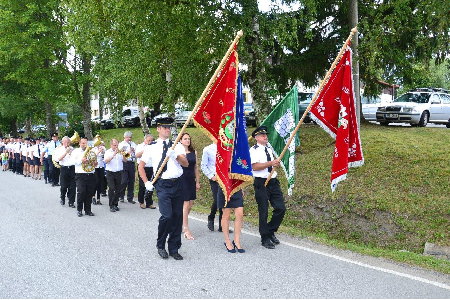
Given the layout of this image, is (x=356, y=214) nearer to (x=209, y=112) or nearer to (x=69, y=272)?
(x=209, y=112)

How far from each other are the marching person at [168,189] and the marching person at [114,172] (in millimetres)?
4618

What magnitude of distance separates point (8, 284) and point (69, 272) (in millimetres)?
725

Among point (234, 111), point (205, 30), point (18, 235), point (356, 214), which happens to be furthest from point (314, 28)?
point (18, 235)

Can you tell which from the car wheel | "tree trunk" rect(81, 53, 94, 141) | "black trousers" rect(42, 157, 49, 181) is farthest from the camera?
"tree trunk" rect(81, 53, 94, 141)

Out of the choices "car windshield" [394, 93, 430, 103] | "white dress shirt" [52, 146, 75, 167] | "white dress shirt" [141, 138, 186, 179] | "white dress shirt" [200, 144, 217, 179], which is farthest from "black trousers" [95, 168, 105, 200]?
"car windshield" [394, 93, 430, 103]

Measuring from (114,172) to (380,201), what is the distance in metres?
6.44

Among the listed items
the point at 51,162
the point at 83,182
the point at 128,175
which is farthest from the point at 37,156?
the point at 83,182

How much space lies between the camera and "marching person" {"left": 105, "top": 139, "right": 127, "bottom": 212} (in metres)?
11.0

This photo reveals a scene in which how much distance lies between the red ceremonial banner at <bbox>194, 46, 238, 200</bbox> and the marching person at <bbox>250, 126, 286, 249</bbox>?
66 cm

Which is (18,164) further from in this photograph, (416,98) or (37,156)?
(416,98)

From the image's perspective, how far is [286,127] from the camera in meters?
7.61

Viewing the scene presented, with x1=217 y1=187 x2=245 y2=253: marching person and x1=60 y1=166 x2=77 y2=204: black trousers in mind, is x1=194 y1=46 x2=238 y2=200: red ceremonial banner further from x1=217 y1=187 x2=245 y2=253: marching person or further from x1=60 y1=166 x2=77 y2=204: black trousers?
x1=60 y1=166 x2=77 y2=204: black trousers

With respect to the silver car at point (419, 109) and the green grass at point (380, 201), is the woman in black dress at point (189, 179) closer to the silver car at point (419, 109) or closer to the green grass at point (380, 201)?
the green grass at point (380, 201)

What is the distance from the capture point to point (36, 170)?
20094 mm
